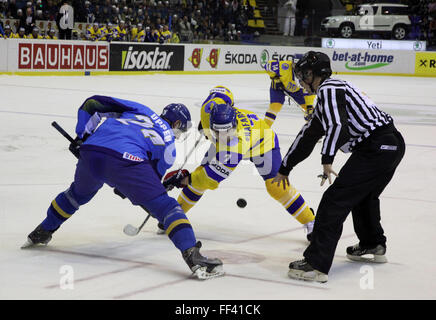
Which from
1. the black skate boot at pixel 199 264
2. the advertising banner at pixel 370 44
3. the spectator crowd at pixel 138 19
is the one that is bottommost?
the advertising banner at pixel 370 44

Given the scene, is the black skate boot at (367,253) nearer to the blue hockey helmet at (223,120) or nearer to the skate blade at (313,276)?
the skate blade at (313,276)

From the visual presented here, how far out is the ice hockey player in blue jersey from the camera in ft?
15.6

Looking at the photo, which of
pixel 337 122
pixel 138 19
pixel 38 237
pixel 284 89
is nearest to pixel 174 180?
pixel 38 237

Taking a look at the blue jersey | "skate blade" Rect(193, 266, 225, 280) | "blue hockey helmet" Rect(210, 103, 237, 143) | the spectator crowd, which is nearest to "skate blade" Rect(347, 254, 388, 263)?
"skate blade" Rect(193, 266, 225, 280)

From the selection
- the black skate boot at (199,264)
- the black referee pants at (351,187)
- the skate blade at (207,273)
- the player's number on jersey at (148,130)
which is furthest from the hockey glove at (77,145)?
the black referee pants at (351,187)

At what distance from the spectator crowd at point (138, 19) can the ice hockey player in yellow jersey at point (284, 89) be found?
37.8ft

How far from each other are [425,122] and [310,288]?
1074cm

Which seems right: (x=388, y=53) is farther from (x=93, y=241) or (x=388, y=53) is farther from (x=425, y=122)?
(x=93, y=241)

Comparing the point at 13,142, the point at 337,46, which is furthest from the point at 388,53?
the point at 13,142

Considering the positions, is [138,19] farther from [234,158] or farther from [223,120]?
[223,120]

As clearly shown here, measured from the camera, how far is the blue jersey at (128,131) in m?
4.92

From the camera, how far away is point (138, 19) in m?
27.3

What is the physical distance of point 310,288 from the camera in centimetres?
469

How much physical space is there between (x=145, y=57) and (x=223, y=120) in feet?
64.2
